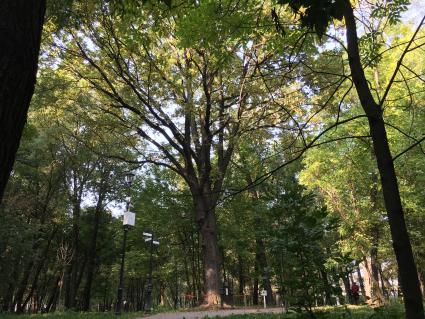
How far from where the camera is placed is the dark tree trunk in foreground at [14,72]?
187 cm

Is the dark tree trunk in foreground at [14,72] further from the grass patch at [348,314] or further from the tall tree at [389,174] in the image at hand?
the grass patch at [348,314]

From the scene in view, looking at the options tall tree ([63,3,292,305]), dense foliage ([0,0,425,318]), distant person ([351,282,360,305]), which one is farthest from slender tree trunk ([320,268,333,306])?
tall tree ([63,3,292,305])

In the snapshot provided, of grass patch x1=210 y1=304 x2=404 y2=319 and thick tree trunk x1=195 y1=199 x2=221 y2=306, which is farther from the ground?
thick tree trunk x1=195 y1=199 x2=221 y2=306

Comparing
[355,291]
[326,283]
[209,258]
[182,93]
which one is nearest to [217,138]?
[182,93]

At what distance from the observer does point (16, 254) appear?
861 inches

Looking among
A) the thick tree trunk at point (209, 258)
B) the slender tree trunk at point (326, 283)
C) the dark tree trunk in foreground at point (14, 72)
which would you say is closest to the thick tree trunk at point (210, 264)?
the thick tree trunk at point (209, 258)

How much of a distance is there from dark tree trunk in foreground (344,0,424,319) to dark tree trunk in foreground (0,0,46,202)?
191cm

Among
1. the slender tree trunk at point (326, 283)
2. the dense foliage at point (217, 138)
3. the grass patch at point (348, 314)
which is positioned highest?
the dense foliage at point (217, 138)

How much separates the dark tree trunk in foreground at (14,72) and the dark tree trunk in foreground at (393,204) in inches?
75.3

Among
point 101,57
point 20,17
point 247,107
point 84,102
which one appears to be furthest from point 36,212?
point 20,17

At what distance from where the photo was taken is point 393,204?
2604 mm

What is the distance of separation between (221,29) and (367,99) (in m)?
2.41

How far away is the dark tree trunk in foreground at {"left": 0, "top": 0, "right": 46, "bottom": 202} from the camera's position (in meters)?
1.87

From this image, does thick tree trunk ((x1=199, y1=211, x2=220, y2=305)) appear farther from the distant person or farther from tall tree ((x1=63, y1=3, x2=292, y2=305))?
the distant person
